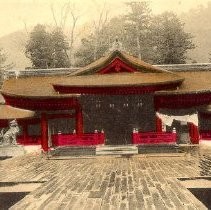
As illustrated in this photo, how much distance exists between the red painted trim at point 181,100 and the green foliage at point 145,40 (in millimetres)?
31668

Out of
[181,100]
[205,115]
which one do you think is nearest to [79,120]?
[181,100]

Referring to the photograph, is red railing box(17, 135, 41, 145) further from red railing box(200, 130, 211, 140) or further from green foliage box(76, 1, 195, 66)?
green foliage box(76, 1, 195, 66)

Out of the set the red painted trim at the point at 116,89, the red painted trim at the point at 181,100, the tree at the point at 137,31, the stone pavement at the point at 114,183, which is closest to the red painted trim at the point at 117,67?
the red painted trim at the point at 116,89

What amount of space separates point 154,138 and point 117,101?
327cm

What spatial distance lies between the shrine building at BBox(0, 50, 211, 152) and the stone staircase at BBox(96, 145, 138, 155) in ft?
1.16

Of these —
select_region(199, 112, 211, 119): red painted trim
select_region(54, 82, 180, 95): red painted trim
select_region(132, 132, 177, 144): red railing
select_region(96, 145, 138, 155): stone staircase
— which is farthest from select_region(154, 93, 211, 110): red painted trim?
select_region(199, 112, 211, 119): red painted trim

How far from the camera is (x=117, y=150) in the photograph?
70.9ft

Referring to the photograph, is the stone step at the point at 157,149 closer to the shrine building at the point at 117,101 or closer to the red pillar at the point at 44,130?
the shrine building at the point at 117,101

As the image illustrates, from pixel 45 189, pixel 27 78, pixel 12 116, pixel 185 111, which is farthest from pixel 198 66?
pixel 45 189

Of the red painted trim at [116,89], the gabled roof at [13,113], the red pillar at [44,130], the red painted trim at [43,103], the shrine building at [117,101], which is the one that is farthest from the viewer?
the gabled roof at [13,113]

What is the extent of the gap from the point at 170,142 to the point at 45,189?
10955 mm

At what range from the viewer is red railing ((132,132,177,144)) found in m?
21.1

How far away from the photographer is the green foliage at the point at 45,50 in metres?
56.0

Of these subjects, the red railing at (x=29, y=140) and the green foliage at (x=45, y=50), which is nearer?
the red railing at (x=29, y=140)
